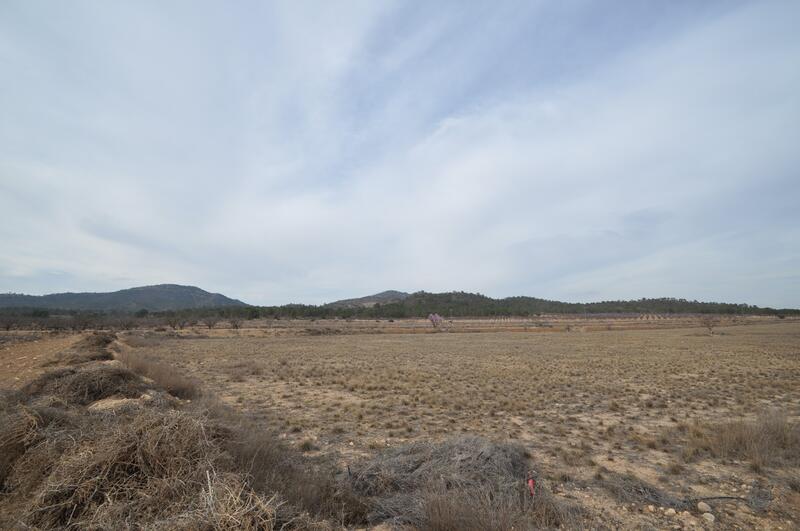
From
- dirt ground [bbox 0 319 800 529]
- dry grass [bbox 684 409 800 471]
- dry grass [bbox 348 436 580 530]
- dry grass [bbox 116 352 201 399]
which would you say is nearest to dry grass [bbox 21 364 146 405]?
dry grass [bbox 116 352 201 399]

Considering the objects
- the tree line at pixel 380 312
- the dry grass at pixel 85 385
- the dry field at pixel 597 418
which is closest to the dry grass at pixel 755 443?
the dry field at pixel 597 418

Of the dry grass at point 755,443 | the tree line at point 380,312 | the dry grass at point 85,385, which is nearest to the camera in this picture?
the dry grass at point 755,443

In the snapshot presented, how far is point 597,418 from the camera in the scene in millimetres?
11680

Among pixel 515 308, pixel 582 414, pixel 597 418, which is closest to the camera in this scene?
pixel 597 418

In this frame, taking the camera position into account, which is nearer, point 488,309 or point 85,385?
point 85,385

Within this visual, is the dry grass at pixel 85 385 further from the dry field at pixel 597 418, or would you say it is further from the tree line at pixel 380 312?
the tree line at pixel 380 312

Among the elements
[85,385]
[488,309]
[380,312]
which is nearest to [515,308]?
[488,309]

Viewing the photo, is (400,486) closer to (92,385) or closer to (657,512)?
(657,512)

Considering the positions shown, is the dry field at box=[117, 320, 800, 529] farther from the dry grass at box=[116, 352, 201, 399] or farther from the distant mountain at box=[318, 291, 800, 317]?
the distant mountain at box=[318, 291, 800, 317]

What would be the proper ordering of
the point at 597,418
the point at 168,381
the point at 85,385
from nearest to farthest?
the point at 85,385 → the point at 597,418 → the point at 168,381

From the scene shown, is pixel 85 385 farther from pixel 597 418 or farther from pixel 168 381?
pixel 597 418

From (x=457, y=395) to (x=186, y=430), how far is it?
1208 centimetres

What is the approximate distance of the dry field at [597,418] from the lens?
616cm

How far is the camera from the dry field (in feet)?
20.2
